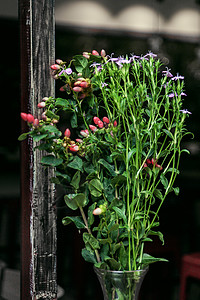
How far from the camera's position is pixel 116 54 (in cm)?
175

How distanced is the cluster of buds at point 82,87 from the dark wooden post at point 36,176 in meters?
0.18

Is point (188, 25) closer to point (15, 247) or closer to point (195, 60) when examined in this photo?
point (195, 60)

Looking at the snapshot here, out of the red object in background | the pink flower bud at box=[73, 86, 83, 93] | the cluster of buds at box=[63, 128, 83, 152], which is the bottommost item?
the red object in background

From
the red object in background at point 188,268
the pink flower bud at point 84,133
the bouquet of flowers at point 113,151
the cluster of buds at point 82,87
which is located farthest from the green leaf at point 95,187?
the red object in background at point 188,268

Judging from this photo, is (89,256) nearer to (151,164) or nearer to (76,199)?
(76,199)

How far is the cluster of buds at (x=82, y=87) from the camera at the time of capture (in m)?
1.19

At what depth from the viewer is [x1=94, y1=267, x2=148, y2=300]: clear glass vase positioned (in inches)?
46.6

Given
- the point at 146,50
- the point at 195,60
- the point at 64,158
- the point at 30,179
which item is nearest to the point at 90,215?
the point at 64,158

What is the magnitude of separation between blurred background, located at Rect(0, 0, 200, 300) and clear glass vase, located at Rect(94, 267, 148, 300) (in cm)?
35

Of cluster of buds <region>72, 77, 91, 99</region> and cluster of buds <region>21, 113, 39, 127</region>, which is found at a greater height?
cluster of buds <region>72, 77, 91, 99</region>

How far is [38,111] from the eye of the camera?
54.2 inches

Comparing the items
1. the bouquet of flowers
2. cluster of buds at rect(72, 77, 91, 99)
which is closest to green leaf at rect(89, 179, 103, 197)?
the bouquet of flowers

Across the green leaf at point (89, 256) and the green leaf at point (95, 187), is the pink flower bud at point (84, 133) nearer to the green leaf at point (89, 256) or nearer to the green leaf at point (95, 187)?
the green leaf at point (95, 187)

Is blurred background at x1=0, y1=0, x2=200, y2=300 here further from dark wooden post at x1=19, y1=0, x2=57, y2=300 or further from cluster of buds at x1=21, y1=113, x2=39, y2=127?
cluster of buds at x1=21, y1=113, x2=39, y2=127
